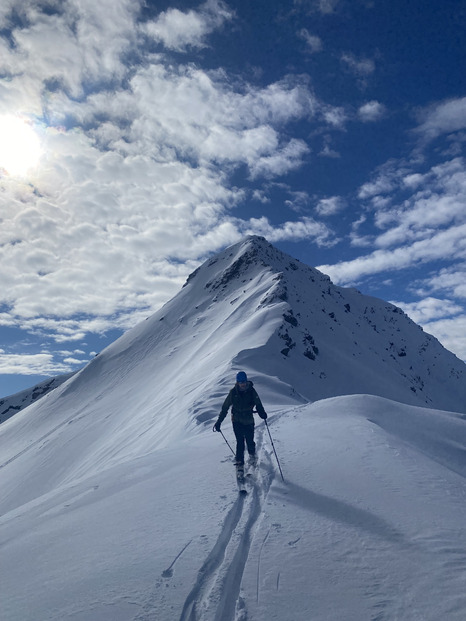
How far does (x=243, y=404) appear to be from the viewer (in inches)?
352

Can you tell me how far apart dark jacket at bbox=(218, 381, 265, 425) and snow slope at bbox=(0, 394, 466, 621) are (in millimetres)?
926

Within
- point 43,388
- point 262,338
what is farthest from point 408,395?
point 43,388

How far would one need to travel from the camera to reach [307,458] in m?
8.26

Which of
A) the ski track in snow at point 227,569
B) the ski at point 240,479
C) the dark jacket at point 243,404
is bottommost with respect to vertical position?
the ski track in snow at point 227,569

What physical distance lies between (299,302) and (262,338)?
2331 centimetres

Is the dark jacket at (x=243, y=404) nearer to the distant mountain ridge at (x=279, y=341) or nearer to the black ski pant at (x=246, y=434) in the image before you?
the black ski pant at (x=246, y=434)

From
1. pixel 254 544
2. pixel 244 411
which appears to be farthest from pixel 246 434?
pixel 254 544

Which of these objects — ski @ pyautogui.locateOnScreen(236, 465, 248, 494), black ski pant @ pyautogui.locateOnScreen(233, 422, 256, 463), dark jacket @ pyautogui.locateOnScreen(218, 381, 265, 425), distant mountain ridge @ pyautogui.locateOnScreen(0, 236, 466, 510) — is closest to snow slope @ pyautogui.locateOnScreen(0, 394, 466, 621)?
ski @ pyautogui.locateOnScreen(236, 465, 248, 494)

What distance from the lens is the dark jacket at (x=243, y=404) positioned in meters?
8.78

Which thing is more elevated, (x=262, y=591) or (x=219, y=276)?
(x=219, y=276)

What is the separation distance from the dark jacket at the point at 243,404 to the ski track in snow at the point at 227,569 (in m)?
2.40

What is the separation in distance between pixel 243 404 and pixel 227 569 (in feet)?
15.3

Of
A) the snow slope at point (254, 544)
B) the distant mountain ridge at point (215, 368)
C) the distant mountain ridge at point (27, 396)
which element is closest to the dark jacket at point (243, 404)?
the snow slope at point (254, 544)

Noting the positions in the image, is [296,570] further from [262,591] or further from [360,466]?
[360,466]
